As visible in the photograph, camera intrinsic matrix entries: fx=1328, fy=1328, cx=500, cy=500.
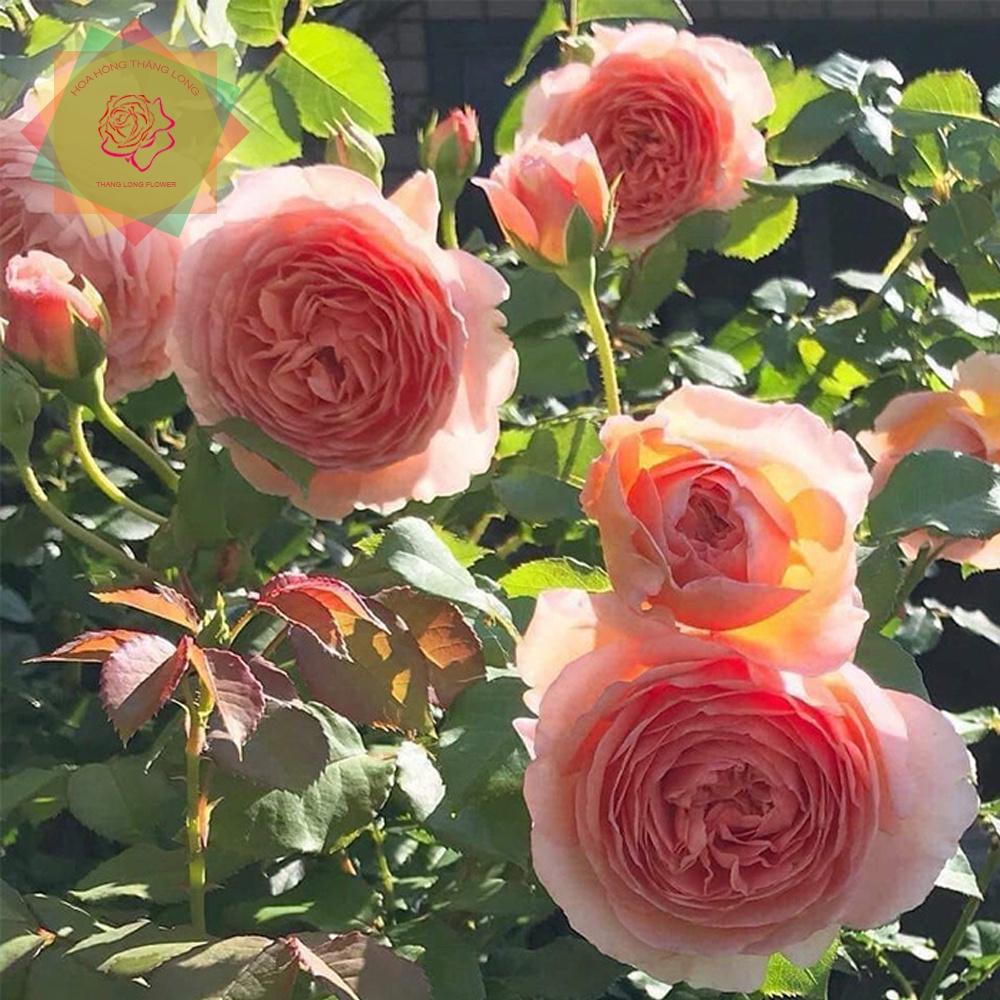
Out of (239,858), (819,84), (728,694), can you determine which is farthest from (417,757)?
(819,84)

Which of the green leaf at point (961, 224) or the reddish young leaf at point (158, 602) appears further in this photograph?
the green leaf at point (961, 224)

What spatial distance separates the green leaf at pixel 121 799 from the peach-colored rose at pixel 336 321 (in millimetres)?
171

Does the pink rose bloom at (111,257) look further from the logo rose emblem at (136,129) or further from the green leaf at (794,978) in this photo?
the green leaf at (794,978)

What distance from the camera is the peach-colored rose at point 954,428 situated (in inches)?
26.0

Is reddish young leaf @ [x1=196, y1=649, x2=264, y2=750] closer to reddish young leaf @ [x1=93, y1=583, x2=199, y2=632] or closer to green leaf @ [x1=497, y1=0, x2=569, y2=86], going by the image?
reddish young leaf @ [x1=93, y1=583, x2=199, y2=632]

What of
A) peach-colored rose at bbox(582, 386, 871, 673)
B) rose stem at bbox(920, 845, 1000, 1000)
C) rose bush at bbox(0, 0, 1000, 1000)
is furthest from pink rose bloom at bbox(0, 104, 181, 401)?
rose stem at bbox(920, 845, 1000, 1000)

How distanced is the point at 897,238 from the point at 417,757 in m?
2.08

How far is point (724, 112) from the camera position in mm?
837

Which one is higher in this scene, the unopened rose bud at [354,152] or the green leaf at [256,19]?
the green leaf at [256,19]

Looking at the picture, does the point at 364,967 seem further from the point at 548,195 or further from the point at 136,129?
the point at 136,129

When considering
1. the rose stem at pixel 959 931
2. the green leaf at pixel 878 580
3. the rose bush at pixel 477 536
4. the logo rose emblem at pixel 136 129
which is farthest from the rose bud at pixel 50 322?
the rose stem at pixel 959 931

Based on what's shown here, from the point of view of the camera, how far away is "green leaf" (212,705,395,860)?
21.4 inches

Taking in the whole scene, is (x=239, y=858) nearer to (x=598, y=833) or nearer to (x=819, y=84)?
(x=598, y=833)

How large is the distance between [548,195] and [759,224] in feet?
1.14
